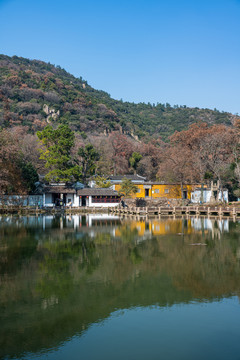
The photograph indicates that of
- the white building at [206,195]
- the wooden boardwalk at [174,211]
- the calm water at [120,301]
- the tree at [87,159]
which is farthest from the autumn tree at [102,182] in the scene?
the calm water at [120,301]

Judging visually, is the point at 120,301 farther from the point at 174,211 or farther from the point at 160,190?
the point at 160,190

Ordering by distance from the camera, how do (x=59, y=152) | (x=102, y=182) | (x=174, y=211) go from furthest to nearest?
(x=102, y=182) → (x=59, y=152) → (x=174, y=211)

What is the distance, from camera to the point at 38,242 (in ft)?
75.8

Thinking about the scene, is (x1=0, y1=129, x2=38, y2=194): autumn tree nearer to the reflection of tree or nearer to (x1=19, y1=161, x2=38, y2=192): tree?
(x1=19, y1=161, x2=38, y2=192): tree

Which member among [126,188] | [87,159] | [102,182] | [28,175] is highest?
[87,159]

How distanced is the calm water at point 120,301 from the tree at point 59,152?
2910 centimetres

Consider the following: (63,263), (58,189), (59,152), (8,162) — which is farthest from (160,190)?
(63,263)

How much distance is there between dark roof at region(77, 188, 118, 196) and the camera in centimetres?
5125

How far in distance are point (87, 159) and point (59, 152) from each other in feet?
21.1

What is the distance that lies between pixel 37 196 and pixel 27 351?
43.7 m

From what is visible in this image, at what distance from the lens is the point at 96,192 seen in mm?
51594

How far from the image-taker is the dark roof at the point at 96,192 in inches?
2018

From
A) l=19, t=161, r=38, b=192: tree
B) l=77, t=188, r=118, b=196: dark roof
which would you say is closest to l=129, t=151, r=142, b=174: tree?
l=77, t=188, r=118, b=196: dark roof

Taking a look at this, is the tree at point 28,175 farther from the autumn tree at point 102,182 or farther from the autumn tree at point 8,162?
the autumn tree at point 102,182
